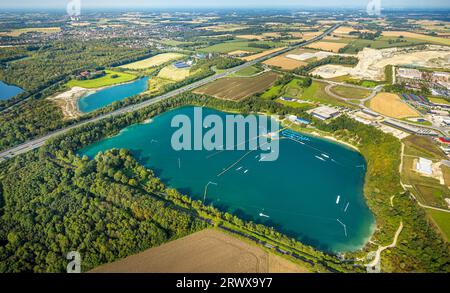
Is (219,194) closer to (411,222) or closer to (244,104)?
(411,222)

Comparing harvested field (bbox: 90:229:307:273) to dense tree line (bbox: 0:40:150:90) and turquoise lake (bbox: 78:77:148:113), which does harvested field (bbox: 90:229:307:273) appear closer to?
turquoise lake (bbox: 78:77:148:113)

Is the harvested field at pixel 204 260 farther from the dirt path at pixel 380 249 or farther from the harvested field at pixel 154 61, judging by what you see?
the harvested field at pixel 154 61

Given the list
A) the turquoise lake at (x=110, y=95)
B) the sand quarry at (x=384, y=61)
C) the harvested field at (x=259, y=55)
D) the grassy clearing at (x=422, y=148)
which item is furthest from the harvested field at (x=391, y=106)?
the turquoise lake at (x=110, y=95)

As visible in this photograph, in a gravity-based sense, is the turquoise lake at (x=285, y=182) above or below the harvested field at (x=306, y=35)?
below

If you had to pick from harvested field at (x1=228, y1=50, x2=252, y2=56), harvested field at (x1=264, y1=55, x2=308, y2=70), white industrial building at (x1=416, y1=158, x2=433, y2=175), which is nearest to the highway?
harvested field at (x1=264, y1=55, x2=308, y2=70)

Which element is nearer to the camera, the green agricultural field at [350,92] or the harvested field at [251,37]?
the green agricultural field at [350,92]
